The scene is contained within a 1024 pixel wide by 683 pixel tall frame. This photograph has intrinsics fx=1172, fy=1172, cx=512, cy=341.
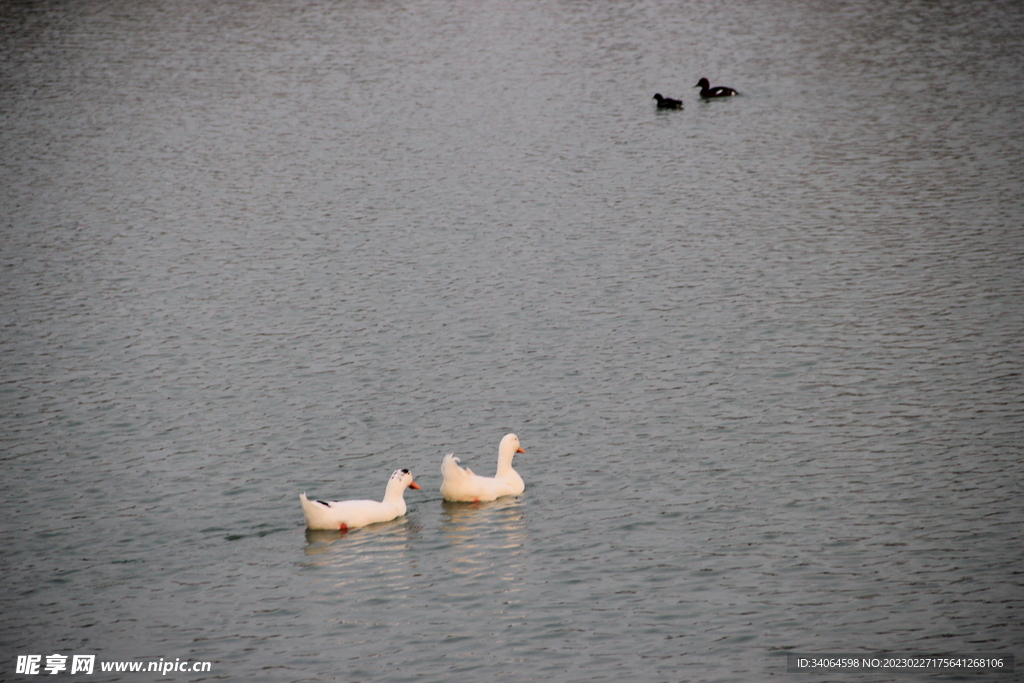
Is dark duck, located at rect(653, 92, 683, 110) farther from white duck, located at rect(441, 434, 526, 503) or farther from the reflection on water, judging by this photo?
the reflection on water

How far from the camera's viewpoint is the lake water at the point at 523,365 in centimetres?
1641

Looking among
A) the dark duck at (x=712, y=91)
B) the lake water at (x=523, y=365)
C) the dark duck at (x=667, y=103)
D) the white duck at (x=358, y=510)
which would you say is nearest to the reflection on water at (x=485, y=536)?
the lake water at (x=523, y=365)

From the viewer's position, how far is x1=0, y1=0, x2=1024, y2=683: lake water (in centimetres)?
1641

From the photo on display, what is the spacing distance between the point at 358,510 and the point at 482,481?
2.13m

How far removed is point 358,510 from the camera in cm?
1850

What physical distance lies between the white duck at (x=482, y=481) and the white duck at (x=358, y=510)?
1.93 ft

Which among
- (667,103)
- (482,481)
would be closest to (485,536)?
(482,481)

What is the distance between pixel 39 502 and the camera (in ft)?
66.3

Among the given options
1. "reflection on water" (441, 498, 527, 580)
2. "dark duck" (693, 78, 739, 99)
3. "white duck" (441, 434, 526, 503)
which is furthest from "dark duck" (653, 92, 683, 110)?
"reflection on water" (441, 498, 527, 580)

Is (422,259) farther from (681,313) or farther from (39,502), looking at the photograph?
(39,502)

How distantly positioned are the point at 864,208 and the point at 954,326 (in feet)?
31.5

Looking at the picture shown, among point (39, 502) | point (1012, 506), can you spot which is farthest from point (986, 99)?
point (39, 502)

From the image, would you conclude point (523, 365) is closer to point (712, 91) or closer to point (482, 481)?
point (482, 481)

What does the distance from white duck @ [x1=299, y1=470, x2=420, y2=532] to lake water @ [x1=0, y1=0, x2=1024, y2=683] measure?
0.72ft
